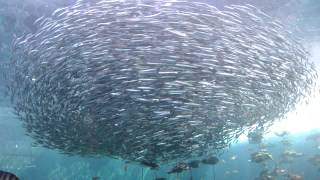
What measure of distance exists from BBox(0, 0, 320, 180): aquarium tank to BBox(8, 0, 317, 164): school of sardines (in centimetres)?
4

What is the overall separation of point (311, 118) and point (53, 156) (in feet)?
122

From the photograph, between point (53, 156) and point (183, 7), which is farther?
point (53, 156)

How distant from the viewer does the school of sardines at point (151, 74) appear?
10039mm

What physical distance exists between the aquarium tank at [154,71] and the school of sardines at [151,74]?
0.13 ft

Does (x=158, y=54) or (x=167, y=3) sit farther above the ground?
(x=167, y=3)

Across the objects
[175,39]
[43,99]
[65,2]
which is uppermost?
[65,2]

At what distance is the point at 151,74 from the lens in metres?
11.1

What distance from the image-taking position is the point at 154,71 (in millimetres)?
10992

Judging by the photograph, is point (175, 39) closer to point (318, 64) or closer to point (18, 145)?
point (318, 64)

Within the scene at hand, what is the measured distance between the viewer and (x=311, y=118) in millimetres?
32844

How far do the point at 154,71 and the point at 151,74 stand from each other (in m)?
0.16

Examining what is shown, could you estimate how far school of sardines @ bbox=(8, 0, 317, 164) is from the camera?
32.9 feet

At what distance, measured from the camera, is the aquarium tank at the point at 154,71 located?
33.1 ft

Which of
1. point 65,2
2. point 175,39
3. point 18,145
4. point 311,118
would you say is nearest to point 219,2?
point 175,39
